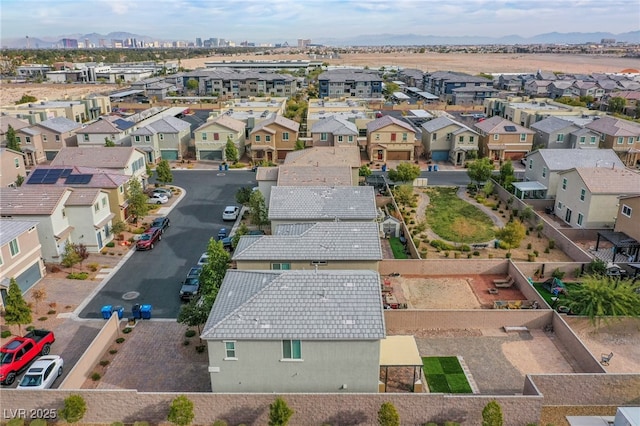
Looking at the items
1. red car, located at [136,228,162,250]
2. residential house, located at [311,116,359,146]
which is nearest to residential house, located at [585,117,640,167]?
residential house, located at [311,116,359,146]

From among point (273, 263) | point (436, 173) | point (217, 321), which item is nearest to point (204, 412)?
point (217, 321)

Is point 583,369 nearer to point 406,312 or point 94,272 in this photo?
point 406,312

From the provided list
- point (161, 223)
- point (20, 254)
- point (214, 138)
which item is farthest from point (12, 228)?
point (214, 138)

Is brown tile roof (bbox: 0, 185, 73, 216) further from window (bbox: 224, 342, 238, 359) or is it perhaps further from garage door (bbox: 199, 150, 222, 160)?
garage door (bbox: 199, 150, 222, 160)

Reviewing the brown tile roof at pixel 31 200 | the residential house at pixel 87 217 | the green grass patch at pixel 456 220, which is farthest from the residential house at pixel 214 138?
the brown tile roof at pixel 31 200

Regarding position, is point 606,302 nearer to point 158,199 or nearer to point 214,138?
point 158,199

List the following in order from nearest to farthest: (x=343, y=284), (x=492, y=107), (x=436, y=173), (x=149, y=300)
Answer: (x=343, y=284), (x=149, y=300), (x=436, y=173), (x=492, y=107)
